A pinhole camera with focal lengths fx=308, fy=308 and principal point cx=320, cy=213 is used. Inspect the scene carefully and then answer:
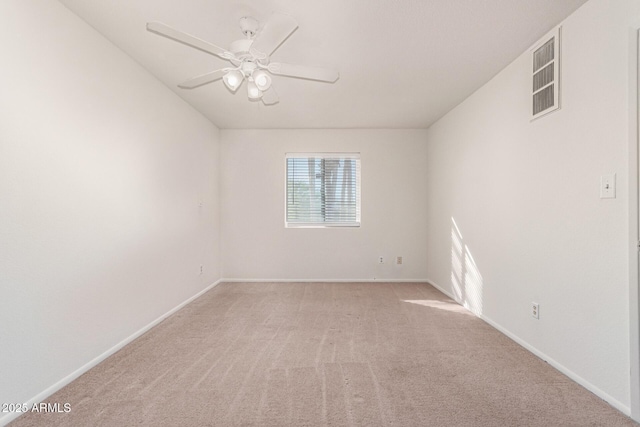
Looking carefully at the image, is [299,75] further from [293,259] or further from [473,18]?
[293,259]

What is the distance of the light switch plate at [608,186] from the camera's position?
1778 mm

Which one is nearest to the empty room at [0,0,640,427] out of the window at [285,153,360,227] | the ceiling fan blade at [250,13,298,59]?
the ceiling fan blade at [250,13,298,59]

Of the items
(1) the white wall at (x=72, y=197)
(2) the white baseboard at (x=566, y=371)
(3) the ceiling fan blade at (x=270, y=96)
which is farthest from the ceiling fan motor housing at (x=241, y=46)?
(2) the white baseboard at (x=566, y=371)

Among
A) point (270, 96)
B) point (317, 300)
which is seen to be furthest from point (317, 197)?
point (270, 96)

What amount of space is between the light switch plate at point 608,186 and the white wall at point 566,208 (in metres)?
0.03

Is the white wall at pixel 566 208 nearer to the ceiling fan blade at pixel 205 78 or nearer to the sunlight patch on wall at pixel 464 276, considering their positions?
the sunlight patch on wall at pixel 464 276

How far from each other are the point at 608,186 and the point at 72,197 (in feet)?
11.0

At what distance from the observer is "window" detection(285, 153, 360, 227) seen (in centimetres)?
506

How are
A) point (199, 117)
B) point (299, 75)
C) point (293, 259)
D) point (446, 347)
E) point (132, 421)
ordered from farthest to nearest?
point (293, 259)
point (199, 117)
point (446, 347)
point (299, 75)
point (132, 421)

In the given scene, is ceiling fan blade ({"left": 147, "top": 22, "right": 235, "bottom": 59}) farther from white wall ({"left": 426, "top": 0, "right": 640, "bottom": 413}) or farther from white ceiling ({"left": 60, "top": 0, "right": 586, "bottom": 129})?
white wall ({"left": 426, "top": 0, "right": 640, "bottom": 413})

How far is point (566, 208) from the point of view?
83.6 inches

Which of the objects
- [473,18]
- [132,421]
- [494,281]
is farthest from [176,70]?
[494,281]

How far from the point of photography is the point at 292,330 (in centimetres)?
295

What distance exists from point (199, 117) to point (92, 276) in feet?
8.55
